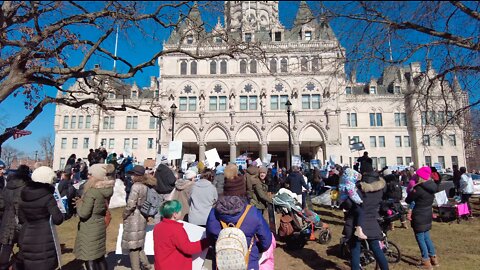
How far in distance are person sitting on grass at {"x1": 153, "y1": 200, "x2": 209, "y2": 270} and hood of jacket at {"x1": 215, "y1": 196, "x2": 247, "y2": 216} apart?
1.82ft

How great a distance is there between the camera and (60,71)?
6613mm

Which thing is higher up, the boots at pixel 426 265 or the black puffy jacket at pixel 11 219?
the black puffy jacket at pixel 11 219

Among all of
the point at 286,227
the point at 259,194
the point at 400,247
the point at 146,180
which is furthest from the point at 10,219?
the point at 400,247

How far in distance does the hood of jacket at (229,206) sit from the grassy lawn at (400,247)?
13.5 feet

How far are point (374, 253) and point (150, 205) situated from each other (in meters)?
4.26

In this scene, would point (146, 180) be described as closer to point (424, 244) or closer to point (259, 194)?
point (259, 194)

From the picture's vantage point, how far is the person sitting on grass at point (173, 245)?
3.52m

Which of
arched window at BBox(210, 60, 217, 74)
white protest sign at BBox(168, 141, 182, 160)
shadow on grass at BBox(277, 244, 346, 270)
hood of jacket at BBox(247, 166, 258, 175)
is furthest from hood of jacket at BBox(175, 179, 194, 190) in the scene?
arched window at BBox(210, 60, 217, 74)

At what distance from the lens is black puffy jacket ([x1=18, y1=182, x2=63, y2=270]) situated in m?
4.25

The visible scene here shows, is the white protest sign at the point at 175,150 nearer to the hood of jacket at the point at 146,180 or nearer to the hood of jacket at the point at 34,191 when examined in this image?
the hood of jacket at the point at 146,180

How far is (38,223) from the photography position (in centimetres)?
434

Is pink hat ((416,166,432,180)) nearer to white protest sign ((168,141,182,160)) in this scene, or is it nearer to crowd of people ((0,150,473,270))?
crowd of people ((0,150,473,270))

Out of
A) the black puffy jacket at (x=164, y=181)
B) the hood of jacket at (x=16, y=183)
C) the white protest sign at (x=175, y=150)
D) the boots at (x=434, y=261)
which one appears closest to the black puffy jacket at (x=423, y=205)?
the boots at (x=434, y=261)

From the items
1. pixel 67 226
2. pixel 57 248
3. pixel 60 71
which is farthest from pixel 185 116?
pixel 57 248
